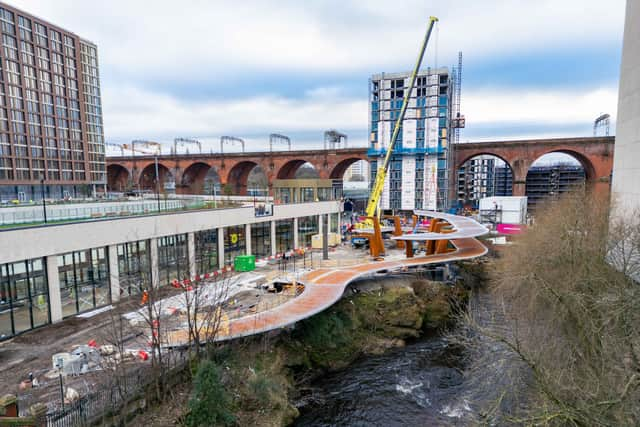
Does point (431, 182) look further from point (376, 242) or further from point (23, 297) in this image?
point (23, 297)

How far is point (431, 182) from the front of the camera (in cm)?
5062

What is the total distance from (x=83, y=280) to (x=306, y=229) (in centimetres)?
2085

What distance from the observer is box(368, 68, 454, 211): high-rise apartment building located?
49.8 metres

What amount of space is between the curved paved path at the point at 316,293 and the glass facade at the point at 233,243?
6.90 m

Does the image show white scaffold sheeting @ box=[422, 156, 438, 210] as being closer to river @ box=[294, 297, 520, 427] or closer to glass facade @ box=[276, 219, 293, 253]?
glass facade @ box=[276, 219, 293, 253]

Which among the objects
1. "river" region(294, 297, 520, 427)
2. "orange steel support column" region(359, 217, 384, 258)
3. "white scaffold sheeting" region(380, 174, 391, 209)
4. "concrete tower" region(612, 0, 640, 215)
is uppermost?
"concrete tower" region(612, 0, 640, 215)

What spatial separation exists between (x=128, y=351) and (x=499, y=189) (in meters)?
105

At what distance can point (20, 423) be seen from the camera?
29.1ft

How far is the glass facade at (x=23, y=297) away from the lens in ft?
49.2

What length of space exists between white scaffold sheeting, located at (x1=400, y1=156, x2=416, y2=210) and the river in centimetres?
3365

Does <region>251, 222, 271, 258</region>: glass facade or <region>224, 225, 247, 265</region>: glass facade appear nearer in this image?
<region>224, 225, 247, 265</region>: glass facade

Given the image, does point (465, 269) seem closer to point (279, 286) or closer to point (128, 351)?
point (279, 286)

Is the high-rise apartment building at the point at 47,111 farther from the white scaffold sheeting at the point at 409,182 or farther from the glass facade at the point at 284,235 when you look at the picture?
the white scaffold sheeting at the point at 409,182

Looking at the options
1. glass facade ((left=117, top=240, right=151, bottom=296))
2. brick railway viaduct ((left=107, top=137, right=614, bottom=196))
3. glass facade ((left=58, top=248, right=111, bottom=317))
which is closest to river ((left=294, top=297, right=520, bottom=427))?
glass facade ((left=117, top=240, right=151, bottom=296))
